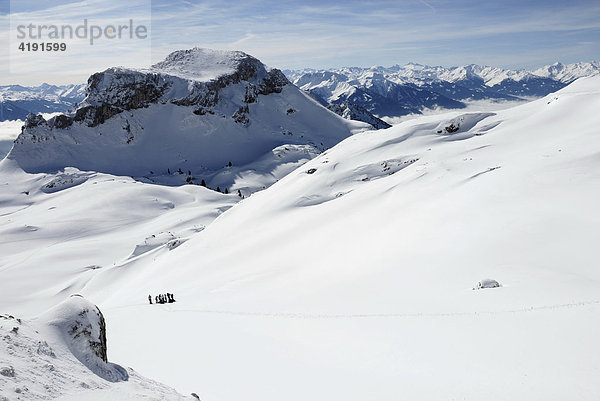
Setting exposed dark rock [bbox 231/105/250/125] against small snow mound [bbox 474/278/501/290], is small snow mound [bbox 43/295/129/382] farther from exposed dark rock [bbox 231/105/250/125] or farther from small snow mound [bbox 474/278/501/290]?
exposed dark rock [bbox 231/105/250/125]

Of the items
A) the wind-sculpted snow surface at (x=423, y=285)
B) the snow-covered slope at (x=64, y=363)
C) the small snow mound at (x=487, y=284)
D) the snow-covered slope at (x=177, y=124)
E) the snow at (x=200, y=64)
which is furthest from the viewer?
the snow at (x=200, y=64)

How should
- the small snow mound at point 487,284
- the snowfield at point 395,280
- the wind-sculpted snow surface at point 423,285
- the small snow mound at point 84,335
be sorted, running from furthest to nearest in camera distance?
the small snow mound at point 487,284
the snowfield at point 395,280
the wind-sculpted snow surface at point 423,285
the small snow mound at point 84,335

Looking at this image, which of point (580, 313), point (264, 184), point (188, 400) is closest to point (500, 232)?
point (580, 313)

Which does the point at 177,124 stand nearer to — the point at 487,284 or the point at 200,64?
the point at 200,64

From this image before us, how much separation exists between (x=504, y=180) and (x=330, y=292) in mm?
17116

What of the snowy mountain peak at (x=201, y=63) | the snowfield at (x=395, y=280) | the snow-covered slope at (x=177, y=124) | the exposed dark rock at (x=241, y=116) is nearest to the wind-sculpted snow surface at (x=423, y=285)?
the snowfield at (x=395, y=280)

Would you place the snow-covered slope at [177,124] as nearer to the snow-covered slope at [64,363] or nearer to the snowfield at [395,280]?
the snowfield at [395,280]

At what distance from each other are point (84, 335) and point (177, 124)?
491ft

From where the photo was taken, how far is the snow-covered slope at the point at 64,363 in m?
8.20

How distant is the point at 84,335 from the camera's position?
425 inches

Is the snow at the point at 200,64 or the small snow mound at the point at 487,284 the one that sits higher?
the snow at the point at 200,64

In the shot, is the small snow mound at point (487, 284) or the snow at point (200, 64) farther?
the snow at point (200, 64)

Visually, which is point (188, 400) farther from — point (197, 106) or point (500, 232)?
point (197, 106)

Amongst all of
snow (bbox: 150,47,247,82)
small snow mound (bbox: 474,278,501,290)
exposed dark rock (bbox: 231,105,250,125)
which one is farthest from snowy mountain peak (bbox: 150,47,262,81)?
small snow mound (bbox: 474,278,501,290)
